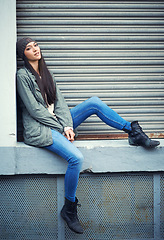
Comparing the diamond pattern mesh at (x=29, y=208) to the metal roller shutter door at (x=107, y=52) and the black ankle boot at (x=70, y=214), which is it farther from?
the metal roller shutter door at (x=107, y=52)

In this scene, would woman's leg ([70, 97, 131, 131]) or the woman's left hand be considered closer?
the woman's left hand

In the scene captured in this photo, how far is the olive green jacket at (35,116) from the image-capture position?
288 centimetres

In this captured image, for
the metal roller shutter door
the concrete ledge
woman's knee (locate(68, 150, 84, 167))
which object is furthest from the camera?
the metal roller shutter door

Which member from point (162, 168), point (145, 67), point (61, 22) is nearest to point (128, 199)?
point (162, 168)

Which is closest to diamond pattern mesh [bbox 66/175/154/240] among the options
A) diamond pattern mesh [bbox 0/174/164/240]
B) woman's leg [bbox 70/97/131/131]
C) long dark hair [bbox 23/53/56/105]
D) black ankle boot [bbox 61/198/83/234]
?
diamond pattern mesh [bbox 0/174/164/240]

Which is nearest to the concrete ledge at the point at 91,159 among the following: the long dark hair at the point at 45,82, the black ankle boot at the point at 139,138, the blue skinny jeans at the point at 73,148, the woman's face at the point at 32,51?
the black ankle boot at the point at 139,138

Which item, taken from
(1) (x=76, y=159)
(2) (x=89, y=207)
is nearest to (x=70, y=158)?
(1) (x=76, y=159)

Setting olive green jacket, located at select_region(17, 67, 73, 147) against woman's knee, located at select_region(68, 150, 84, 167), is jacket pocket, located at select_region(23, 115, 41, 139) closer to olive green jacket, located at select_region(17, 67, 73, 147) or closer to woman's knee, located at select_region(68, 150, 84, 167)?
olive green jacket, located at select_region(17, 67, 73, 147)

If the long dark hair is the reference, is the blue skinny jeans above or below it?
below

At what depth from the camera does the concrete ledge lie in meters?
3.02

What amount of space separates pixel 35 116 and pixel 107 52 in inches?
53.6

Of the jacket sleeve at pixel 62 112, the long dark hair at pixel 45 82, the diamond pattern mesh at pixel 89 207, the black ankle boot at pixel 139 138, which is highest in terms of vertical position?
the long dark hair at pixel 45 82

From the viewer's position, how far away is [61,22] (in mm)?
3453

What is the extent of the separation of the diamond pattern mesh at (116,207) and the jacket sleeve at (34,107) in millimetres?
771
